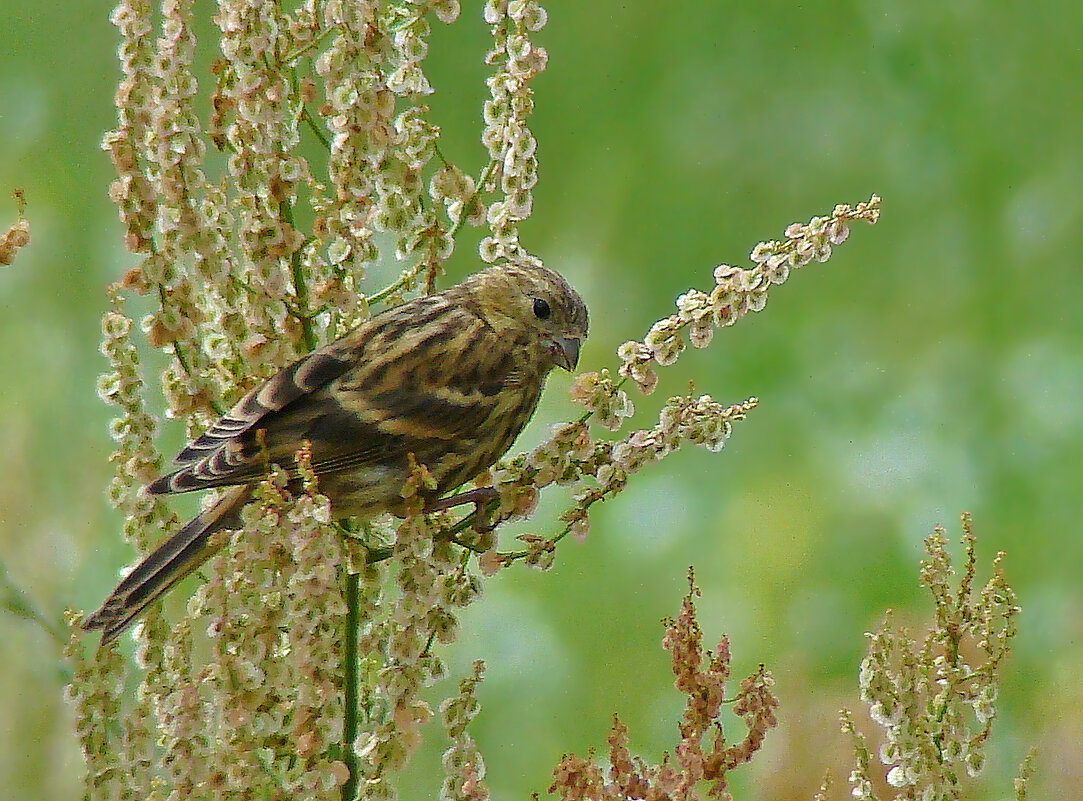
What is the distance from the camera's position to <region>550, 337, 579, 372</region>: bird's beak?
39.1 inches

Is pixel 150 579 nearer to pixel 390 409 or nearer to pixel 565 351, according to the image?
pixel 390 409

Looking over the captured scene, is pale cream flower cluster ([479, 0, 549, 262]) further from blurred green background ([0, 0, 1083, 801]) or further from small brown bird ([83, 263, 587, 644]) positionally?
blurred green background ([0, 0, 1083, 801])

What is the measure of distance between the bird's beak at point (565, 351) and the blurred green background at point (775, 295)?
44cm

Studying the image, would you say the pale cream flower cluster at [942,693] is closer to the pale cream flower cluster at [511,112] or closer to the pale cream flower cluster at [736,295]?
the pale cream flower cluster at [736,295]

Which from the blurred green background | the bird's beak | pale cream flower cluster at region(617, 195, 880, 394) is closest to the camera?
pale cream flower cluster at region(617, 195, 880, 394)

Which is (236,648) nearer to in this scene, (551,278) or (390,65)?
(390,65)

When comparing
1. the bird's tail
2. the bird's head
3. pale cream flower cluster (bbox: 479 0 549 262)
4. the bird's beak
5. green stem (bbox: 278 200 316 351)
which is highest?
the bird's head

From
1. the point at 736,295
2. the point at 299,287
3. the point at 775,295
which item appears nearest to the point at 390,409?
the point at 299,287

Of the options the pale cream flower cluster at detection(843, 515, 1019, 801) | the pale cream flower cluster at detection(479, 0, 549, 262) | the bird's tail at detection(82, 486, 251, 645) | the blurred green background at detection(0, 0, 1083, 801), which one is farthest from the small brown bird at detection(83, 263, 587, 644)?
the blurred green background at detection(0, 0, 1083, 801)

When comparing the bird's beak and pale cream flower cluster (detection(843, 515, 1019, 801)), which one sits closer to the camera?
pale cream flower cluster (detection(843, 515, 1019, 801))

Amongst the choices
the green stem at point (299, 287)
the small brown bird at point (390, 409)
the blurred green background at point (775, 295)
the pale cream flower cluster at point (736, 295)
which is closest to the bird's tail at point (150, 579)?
the small brown bird at point (390, 409)

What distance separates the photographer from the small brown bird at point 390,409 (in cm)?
73

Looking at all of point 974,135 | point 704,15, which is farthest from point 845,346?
point 704,15

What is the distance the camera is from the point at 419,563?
68 centimetres
